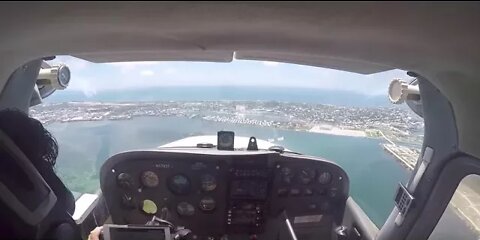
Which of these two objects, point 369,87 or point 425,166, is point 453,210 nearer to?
point 425,166

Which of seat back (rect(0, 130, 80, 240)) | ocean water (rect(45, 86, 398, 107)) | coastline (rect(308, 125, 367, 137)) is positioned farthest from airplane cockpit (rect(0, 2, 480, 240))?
ocean water (rect(45, 86, 398, 107))

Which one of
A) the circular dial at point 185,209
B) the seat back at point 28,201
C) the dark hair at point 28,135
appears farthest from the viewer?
the circular dial at point 185,209

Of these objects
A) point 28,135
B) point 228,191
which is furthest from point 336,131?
point 28,135

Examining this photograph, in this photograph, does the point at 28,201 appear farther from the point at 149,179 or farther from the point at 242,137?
the point at 242,137

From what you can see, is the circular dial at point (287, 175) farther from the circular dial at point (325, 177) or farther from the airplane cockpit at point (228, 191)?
the circular dial at point (325, 177)

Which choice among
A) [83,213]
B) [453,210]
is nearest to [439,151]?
[453,210]

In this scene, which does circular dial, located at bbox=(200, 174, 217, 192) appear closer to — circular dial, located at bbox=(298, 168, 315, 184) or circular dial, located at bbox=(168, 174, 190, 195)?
circular dial, located at bbox=(168, 174, 190, 195)

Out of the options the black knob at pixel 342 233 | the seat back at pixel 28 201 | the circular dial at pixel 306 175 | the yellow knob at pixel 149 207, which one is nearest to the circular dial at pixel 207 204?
the yellow knob at pixel 149 207
